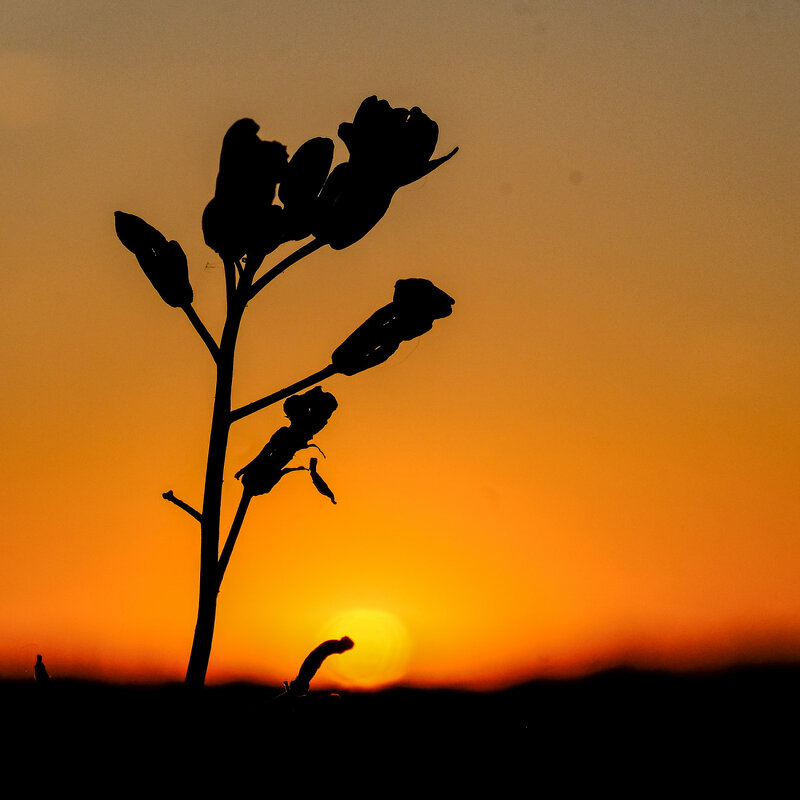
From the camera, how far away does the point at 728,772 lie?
386cm

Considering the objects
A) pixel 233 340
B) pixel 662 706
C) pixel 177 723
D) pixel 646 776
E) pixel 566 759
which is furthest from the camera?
pixel 662 706

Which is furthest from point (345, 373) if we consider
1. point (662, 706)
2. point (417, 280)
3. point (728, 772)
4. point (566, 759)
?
point (662, 706)

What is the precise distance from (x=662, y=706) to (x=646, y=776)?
1.20 m

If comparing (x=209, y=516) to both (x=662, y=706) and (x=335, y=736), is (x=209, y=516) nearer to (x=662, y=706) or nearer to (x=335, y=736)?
(x=335, y=736)

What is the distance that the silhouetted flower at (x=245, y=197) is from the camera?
2.92m

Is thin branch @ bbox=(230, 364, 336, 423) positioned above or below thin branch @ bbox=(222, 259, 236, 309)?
below

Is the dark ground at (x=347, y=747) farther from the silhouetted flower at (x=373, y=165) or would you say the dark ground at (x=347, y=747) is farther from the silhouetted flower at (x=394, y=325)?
the silhouetted flower at (x=373, y=165)

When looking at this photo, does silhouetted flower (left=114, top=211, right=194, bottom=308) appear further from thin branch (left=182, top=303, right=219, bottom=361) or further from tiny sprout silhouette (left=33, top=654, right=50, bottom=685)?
tiny sprout silhouette (left=33, top=654, right=50, bottom=685)

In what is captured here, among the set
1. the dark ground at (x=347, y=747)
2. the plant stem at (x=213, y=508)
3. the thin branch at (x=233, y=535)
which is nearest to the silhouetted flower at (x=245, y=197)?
the plant stem at (x=213, y=508)

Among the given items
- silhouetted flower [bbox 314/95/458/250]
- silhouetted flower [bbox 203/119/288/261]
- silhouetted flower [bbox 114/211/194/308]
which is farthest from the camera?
silhouetted flower [bbox 114/211/194/308]

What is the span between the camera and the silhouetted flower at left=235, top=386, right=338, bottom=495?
10.3 ft

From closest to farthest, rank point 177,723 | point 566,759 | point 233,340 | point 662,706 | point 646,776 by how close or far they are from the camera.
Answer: point 177,723 < point 233,340 < point 566,759 < point 646,776 < point 662,706

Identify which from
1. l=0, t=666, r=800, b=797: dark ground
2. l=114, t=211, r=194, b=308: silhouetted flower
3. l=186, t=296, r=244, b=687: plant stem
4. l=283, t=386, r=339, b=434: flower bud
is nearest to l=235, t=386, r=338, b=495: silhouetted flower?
l=283, t=386, r=339, b=434: flower bud

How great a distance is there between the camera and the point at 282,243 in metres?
3.20
